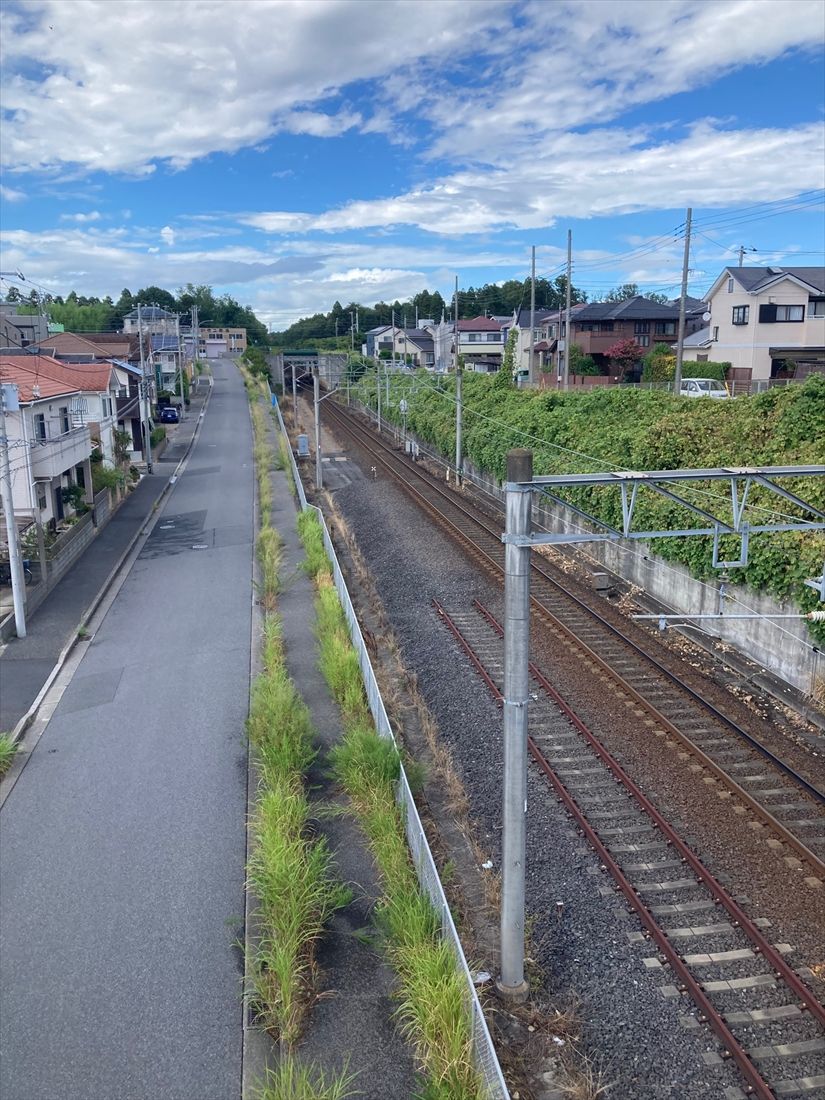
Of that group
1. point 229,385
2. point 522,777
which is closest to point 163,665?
point 522,777

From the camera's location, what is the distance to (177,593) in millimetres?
20172

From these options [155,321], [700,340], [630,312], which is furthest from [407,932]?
[155,321]

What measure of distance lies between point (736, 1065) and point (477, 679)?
778 cm

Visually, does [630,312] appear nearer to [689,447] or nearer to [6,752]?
[689,447]

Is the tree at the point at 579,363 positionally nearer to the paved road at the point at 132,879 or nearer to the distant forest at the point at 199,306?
the paved road at the point at 132,879

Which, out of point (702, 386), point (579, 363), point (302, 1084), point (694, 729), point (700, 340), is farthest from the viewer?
point (579, 363)

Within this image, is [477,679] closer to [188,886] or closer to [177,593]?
[188,886]

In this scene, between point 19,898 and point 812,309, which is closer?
point 19,898

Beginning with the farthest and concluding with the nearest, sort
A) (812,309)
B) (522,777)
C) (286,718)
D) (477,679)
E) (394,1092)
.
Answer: (812,309), (477,679), (286,718), (522,777), (394,1092)

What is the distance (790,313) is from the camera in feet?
121

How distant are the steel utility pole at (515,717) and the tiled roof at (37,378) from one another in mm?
18321

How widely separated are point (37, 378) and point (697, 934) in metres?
22.4

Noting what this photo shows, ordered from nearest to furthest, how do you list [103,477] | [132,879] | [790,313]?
[132,879] < [103,477] < [790,313]

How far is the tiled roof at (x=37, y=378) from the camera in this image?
22172 mm
